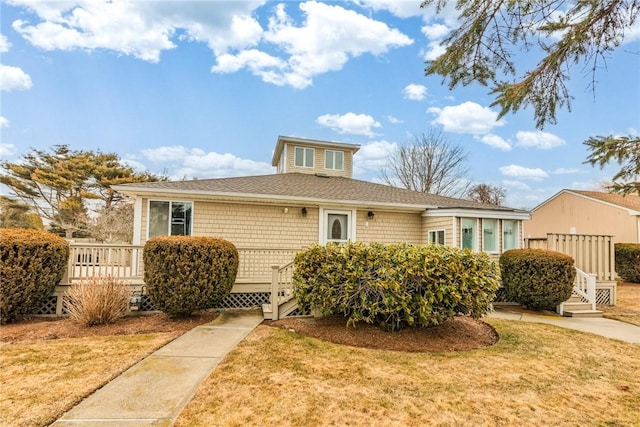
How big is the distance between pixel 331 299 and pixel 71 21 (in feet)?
36.2

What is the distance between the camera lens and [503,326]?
687 cm

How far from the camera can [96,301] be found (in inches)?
247

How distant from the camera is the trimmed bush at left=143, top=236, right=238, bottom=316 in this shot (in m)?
6.45

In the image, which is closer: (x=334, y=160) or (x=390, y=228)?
(x=390, y=228)

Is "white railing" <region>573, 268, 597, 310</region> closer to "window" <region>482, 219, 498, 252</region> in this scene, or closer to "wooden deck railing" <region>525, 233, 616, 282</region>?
"wooden deck railing" <region>525, 233, 616, 282</region>

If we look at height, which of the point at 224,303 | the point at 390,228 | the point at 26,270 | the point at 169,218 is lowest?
the point at 224,303

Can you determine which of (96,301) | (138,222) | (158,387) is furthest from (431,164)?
(158,387)


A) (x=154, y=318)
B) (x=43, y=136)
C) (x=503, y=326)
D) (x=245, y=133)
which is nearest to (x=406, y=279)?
(x=503, y=326)

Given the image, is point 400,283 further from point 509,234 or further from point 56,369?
point 509,234

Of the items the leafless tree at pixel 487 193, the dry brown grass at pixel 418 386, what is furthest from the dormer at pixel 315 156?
the leafless tree at pixel 487 193

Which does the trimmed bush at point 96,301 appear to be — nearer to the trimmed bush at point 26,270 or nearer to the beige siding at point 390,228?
the trimmed bush at point 26,270

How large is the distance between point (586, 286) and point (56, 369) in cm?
1193

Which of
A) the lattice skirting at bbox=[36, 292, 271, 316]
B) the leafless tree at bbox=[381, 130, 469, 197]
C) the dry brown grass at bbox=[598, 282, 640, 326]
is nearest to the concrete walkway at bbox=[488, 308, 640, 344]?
the dry brown grass at bbox=[598, 282, 640, 326]

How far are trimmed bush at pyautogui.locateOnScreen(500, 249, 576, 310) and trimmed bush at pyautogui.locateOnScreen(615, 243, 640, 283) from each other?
31.5ft
